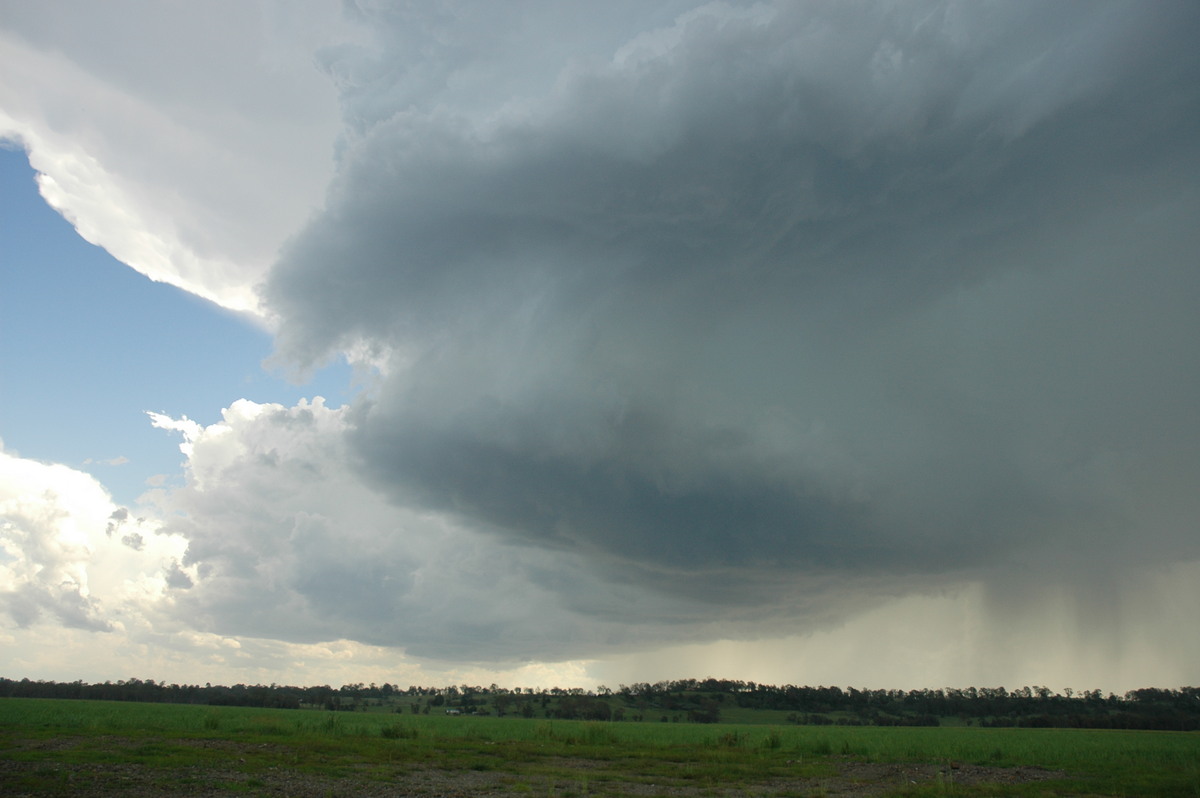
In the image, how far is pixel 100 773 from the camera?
2403cm

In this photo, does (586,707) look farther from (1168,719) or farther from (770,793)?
(770,793)

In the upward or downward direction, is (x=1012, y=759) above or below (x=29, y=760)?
below

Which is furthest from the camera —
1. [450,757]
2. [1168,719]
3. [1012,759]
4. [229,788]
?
[1168,719]

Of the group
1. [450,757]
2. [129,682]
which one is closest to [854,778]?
[450,757]

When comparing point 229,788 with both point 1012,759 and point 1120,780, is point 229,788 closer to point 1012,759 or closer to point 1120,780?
point 1120,780

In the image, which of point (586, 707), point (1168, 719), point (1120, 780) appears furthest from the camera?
point (586, 707)

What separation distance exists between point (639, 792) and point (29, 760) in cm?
2414

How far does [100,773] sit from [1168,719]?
8742 inches

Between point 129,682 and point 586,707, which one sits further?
point 129,682

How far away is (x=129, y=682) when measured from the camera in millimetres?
196375

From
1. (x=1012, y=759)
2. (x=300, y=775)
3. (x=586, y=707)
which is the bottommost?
(x=586, y=707)

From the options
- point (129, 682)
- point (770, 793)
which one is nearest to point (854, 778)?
point (770, 793)

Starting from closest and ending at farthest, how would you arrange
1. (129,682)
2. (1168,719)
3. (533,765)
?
(533,765), (1168,719), (129,682)

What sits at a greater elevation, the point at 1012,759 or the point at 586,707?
the point at 1012,759
